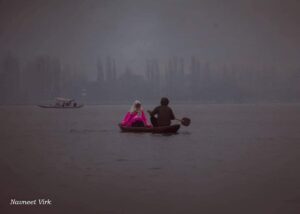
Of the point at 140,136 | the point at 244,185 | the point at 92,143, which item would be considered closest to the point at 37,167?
the point at 244,185

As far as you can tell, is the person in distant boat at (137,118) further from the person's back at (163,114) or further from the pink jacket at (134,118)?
the person's back at (163,114)

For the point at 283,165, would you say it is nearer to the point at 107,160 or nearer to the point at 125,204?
the point at 107,160

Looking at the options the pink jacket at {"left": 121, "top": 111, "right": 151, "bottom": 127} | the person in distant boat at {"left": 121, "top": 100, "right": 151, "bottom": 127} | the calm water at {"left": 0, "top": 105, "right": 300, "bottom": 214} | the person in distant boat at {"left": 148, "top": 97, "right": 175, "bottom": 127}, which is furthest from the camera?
the pink jacket at {"left": 121, "top": 111, "right": 151, "bottom": 127}

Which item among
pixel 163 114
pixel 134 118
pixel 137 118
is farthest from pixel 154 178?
pixel 134 118

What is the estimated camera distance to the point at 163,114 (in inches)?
673

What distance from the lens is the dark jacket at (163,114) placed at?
1686cm

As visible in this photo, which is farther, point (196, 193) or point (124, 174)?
point (124, 174)

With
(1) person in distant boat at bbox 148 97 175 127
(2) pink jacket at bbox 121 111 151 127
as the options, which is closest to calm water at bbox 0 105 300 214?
(1) person in distant boat at bbox 148 97 175 127

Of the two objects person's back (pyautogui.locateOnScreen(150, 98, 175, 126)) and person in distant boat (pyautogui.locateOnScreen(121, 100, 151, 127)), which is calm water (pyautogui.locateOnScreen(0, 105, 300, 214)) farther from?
person in distant boat (pyautogui.locateOnScreen(121, 100, 151, 127))

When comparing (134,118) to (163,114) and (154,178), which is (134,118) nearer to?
(163,114)

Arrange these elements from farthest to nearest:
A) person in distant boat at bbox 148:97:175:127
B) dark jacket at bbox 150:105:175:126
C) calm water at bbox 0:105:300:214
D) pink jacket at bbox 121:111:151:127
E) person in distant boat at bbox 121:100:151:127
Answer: pink jacket at bbox 121:111:151:127, person in distant boat at bbox 121:100:151:127, dark jacket at bbox 150:105:175:126, person in distant boat at bbox 148:97:175:127, calm water at bbox 0:105:300:214

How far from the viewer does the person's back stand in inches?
658

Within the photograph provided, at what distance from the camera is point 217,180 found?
888 cm

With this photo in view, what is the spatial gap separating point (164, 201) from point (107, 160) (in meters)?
5.00
